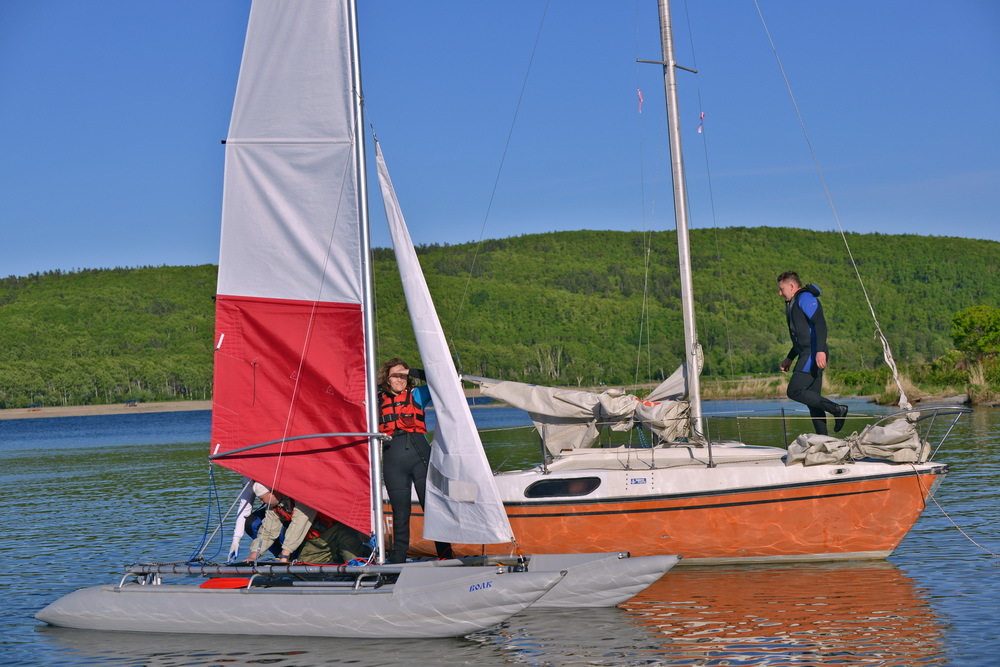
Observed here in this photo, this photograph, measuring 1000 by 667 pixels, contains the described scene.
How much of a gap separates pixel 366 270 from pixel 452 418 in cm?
173

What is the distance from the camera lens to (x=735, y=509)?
1261cm

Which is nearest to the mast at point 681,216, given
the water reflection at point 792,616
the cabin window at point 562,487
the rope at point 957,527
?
the cabin window at point 562,487

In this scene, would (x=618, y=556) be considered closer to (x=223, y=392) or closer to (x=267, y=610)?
(x=267, y=610)

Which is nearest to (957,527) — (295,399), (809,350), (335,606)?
(809,350)

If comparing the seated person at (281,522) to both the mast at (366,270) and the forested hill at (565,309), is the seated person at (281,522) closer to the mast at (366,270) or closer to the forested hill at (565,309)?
the mast at (366,270)

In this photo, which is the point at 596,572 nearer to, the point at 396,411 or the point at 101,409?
the point at 396,411

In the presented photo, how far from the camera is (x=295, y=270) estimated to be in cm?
1082

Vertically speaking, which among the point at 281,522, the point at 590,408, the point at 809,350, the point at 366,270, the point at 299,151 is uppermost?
the point at 299,151

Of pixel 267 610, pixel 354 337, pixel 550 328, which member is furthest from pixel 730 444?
pixel 550 328

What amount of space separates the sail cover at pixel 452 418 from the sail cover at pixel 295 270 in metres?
0.48

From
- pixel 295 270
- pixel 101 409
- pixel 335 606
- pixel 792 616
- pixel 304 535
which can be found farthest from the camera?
pixel 101 409

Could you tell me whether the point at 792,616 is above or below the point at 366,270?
below

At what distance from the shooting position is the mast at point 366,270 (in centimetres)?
1059

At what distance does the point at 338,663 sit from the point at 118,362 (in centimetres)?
12136
